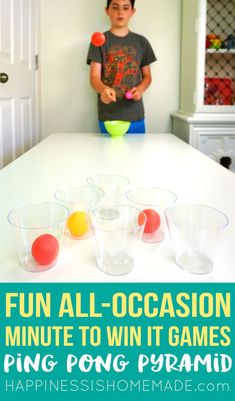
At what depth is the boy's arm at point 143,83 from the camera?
203 centimetres

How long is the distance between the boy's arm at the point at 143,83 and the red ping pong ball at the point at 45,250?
165 cm

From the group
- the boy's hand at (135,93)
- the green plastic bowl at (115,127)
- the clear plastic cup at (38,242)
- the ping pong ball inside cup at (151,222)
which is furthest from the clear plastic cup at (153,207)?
the boy's hand at (135,93)

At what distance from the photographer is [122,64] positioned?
6.98 feet

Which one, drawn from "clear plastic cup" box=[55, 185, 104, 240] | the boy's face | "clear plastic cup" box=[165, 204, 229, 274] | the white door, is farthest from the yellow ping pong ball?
the boy's face

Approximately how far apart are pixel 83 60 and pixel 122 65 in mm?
344

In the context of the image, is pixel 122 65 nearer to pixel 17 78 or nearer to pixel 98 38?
pixel 98 38

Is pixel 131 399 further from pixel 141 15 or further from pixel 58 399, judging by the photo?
pixel 141 15

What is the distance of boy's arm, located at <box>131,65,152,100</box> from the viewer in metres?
2.03

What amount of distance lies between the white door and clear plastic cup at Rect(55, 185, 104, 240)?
1089 millimetres

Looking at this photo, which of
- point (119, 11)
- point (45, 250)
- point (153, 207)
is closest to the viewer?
point (45, 250)

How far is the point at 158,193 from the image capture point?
2.50 ft

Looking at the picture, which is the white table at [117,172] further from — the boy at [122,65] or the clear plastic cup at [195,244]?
the boy at [122,65]

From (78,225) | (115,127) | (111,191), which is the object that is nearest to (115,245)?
(78,225)

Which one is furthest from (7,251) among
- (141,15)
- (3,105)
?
(141,15)
